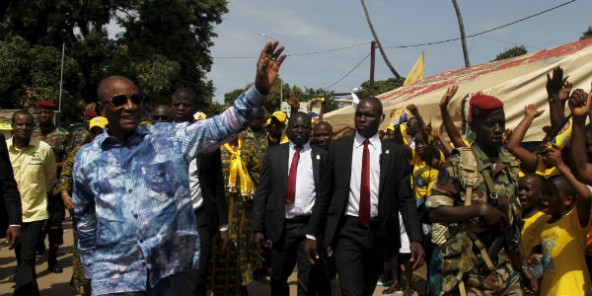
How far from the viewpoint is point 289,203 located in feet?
18.8

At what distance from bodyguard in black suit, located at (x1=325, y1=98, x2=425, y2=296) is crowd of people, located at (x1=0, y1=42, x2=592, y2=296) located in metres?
0.01

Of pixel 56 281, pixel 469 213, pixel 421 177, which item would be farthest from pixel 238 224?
pixel 469 213

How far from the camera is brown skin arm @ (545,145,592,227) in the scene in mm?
4188

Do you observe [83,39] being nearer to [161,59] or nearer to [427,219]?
[161,59]

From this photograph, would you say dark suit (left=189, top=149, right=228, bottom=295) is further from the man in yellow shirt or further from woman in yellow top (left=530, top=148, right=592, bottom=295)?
woman in yellow top (left=530, top=148, right=592, bottom=295)

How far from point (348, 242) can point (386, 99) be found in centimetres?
742

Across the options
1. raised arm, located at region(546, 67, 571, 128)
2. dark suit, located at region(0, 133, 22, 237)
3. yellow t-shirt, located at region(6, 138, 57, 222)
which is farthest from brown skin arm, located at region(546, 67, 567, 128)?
yellow t-shirt, located at region(6, 138, 57, 222)

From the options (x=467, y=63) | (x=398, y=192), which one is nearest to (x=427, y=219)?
(x=398, y=192)

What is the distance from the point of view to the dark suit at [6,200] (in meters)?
5.35

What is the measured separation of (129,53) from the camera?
2838 centimetres

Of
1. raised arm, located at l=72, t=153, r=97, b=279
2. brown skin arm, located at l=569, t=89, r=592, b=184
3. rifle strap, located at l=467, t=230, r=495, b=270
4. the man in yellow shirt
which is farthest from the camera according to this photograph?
the man in yellow shirt

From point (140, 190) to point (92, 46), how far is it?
88.4ft

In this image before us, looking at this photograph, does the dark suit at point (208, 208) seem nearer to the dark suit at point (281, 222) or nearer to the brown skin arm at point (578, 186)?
the dark suit at point (281, 222)

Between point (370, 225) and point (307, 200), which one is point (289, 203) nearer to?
point (307, 200)
